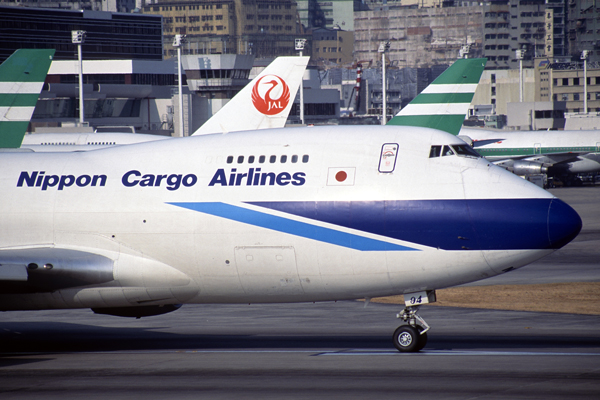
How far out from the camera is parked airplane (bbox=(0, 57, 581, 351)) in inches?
657

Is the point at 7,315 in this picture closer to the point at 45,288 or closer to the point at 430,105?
the point at 45,288

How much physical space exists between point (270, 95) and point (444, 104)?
33.5 feet

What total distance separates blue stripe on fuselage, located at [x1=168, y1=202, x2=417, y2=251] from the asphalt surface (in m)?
2.72

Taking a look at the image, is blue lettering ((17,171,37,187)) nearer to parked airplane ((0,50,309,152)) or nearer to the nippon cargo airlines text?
the nippon cargo airlines text

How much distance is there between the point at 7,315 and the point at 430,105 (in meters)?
23.9

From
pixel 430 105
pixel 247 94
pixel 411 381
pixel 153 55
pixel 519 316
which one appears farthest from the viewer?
pixel 153 55

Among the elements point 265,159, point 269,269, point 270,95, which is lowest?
point 269,269

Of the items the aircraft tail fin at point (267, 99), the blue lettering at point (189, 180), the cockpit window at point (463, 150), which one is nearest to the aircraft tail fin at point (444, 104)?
the aircraft tail fin at point (267, 99)

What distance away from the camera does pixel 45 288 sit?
1823 cm

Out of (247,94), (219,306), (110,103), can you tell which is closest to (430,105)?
(247,94)

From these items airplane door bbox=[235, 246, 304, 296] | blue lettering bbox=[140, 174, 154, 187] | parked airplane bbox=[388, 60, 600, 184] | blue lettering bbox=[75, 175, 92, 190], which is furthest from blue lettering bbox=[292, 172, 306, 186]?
parked airplane bbox=[388, 60, 600, 184]

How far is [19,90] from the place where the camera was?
103ft

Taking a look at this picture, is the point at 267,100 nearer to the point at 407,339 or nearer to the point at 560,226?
the point at 407,339

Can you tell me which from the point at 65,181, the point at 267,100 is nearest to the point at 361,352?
the point at 65,181
